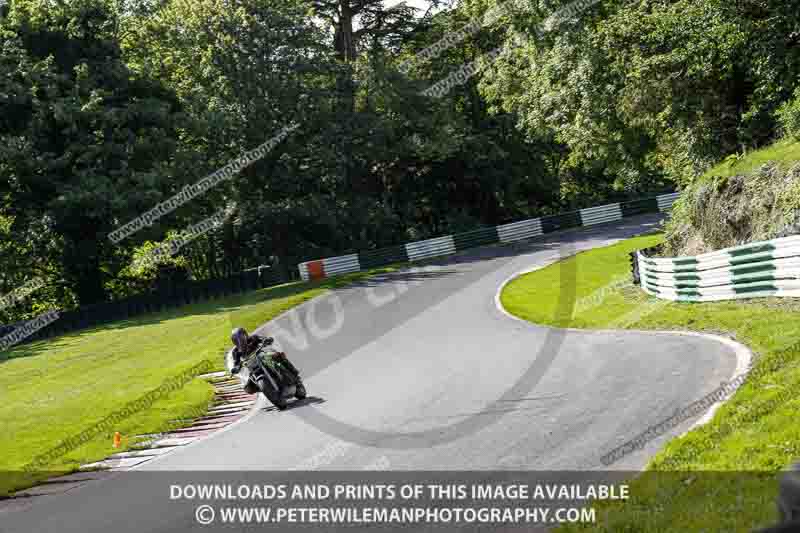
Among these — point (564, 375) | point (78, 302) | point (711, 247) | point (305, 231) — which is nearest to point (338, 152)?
point (305, 231)

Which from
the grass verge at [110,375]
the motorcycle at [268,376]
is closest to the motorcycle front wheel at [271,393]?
the motorcycle at [268,376]

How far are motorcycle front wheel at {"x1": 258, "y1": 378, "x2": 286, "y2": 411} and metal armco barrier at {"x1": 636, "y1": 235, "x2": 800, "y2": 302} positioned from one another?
989 centimetres

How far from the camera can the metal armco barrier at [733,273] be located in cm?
1686

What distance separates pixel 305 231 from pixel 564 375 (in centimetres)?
3493

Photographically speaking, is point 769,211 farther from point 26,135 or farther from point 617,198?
point 617,198

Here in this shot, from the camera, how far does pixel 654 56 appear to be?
98.3 feet

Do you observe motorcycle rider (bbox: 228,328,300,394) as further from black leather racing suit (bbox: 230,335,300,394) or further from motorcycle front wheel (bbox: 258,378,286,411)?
motorcycle front wheel (bbox: 258,378,286,411)

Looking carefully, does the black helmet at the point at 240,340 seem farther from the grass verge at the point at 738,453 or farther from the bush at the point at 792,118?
the bush at the point at 792,118

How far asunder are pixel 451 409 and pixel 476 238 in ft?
113

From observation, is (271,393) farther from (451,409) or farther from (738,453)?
(738,453)

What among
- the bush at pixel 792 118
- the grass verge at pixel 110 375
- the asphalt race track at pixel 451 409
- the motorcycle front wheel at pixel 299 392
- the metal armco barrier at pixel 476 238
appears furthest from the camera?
the metal armco barrier at pixel 476 238

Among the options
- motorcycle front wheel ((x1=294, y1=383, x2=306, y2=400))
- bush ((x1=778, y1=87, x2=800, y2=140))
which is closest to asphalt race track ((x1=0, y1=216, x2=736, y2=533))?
motorcycle front wheel ((x1=294, y1=383, x2=306, y2=400))

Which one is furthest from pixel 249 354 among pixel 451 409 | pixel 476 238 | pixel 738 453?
pixel 476 238

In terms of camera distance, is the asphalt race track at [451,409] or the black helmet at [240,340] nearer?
the asphalt race track at [451,409]
